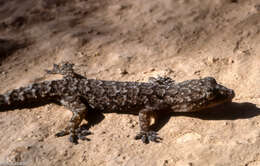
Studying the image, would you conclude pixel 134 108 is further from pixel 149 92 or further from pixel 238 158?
pixel 238 158

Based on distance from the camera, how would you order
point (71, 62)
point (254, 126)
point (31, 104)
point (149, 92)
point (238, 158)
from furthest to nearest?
point (71, 62)
point (31, 104)
point (149, 92)
point (254, 126)
point (238, 158)

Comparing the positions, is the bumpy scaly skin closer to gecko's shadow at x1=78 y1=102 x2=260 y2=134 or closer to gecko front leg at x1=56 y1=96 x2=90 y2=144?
gecko front leg at x1=56 y1=96 x2=90 y2=144

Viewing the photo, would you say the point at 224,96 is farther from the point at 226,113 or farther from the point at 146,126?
the point at 146,126

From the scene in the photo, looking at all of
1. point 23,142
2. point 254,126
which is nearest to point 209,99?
point 254,126

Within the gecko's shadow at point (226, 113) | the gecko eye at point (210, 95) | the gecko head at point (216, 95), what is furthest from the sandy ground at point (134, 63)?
the gecko eye at point (210, 95)

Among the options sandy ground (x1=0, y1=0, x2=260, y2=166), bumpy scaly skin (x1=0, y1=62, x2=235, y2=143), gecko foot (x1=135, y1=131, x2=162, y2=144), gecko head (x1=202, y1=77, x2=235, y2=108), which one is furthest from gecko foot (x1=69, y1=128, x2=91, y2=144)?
gecko head (x1=202, y1=77, x2=235, y2=108)

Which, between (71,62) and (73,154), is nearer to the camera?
(73,154)
